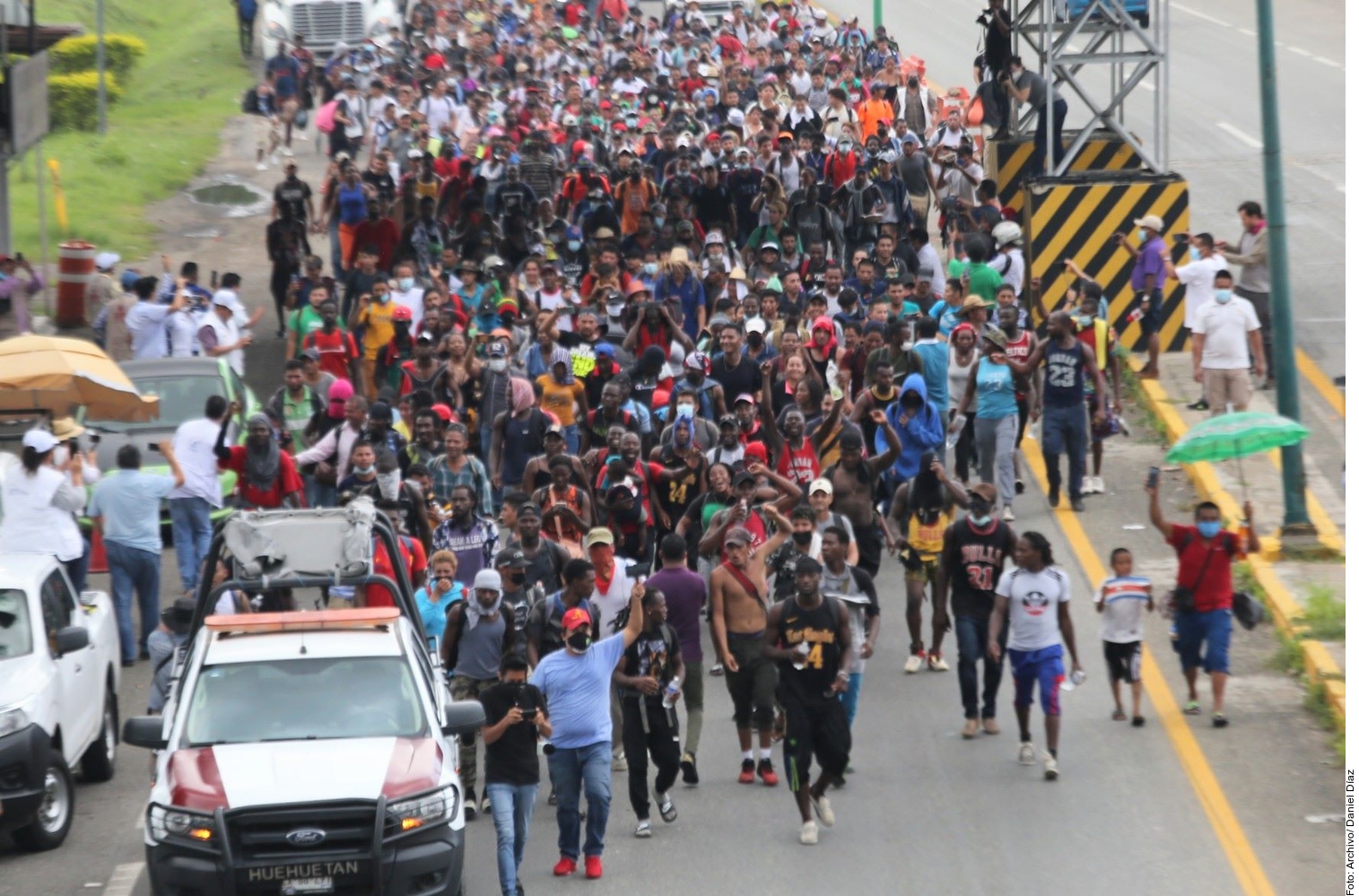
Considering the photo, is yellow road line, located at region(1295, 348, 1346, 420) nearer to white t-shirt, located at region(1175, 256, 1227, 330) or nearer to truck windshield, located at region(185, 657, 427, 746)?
white t-shirt, located at region(1175, 256, 1227, 330)

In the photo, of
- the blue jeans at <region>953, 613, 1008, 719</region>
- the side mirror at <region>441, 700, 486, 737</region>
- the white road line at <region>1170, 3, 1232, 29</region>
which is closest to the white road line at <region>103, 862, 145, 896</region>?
the side mirror at <region>441, 700, 486, 737</region>

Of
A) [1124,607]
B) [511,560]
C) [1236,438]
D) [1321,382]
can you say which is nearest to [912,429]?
[1124,607]

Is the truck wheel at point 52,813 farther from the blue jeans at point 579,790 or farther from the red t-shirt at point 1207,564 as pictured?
the red t-shirt at point 1207,564

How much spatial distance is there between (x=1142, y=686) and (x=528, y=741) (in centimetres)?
534

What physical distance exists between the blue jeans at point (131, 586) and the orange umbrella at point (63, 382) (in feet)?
6.34

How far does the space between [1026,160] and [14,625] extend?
1681 cm

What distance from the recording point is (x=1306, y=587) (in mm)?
16281

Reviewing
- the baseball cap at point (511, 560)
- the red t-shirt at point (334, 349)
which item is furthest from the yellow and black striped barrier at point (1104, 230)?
the baseball cap at point (511, 560)

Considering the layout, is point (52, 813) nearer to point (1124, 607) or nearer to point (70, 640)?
point (70, 640)

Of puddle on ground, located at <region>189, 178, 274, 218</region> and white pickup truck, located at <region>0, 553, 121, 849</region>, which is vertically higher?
puddle on ground, located at <region>189, 178, 274, 218</region>

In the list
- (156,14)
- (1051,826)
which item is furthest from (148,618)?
(156,14)

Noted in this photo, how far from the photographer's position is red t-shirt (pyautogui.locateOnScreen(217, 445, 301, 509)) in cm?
1680

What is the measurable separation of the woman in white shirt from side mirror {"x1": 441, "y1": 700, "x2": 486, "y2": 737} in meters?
→ 5.24

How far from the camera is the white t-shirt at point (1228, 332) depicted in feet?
62.6
